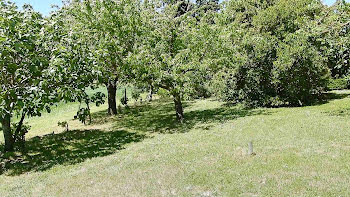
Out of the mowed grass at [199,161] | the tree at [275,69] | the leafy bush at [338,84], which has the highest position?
the tree at [275,69]

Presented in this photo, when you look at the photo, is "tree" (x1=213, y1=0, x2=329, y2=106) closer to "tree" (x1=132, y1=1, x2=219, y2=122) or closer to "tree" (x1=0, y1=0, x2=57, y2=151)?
"tree" (x1=132, y1=1, x2=219, y2=122)

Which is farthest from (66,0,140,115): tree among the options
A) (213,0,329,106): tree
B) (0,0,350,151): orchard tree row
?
(213,0,329,106): tree

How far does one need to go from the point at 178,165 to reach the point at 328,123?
8.06 m

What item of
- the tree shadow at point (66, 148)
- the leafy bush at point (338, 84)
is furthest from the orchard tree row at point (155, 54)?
the leafy bush at point (338, 84)

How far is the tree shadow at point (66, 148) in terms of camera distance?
10102 millimetres

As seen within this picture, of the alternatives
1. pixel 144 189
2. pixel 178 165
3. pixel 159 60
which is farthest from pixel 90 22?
pixel 144 189

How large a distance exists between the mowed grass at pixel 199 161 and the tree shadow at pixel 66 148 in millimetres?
43

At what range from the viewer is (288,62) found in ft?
60.8

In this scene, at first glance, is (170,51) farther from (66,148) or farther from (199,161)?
A: (199,161)

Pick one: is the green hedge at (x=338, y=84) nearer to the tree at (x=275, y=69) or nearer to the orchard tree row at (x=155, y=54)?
the orchard tree row at (x=155, y=54)

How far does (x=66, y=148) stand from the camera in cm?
1260

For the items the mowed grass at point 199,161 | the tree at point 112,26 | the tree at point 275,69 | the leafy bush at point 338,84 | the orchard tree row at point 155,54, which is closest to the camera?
the mowed grass at point 199,161

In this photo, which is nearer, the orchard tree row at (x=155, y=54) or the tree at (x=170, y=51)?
the orchard tree row at (x=155, y=54)

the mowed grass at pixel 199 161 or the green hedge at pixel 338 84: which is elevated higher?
the green hedge at pixel 338 84
